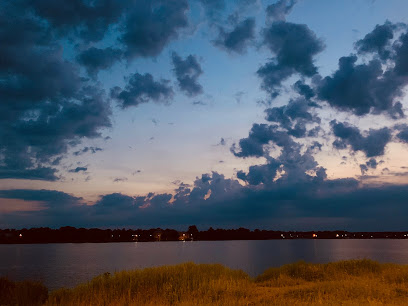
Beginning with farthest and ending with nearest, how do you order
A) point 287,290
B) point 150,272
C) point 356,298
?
point 150,272 < point 287,290 < point 356,298

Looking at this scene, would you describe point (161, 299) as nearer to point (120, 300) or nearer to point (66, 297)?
point (120, 300)

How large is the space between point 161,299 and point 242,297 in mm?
4083

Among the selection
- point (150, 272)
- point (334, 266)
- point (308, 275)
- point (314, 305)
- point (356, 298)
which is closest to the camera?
point (314, 305)

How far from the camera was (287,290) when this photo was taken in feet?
66.2

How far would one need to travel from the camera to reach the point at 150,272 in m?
24.7

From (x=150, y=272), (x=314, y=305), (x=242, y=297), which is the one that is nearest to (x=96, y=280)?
(x=150, y=272)

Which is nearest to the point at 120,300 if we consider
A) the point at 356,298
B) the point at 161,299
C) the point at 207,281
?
the point at 161,299

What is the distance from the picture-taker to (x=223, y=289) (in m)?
20.4

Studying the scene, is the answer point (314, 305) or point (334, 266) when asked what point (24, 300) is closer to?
point (314, 305)

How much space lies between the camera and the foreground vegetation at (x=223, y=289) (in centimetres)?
1718

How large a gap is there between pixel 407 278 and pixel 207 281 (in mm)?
13322

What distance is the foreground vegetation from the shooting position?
56.4ft

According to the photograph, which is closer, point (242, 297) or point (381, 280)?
point (242, 297)

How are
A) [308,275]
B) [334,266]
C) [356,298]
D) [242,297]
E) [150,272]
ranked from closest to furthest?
[356,298] → [242,297] → [150,272] → [308,275] → [334,266]
